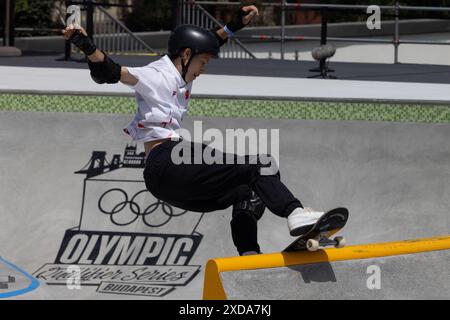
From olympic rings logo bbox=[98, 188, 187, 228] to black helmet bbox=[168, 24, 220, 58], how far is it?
3.86 metres

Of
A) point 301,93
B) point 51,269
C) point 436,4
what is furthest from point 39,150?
point 436,4

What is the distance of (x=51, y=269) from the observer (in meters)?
9.92

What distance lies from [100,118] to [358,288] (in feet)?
16.0

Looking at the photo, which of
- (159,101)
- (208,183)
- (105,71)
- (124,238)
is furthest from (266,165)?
(124,238)

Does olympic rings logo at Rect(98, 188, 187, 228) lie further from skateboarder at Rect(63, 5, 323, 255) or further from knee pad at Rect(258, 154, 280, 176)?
knee pad at Rect(258, 154, 280, 176)

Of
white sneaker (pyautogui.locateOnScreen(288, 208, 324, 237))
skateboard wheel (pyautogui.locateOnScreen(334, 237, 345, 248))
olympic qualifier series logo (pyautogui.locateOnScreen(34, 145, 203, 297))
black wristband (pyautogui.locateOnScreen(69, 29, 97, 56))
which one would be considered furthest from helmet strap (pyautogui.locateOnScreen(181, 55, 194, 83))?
olympic qualifier series logo (pyautogui.locateOnScreen(34, 145, 203, 297))

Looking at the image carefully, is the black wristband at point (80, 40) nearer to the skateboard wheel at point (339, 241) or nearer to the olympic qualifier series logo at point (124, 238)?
the skateboard wheel at point (339, 241)

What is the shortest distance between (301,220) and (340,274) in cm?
74

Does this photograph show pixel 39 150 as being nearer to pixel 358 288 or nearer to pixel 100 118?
pixel 100 118

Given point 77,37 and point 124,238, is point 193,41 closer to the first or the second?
point 77,37

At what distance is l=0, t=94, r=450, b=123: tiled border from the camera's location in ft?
35.6

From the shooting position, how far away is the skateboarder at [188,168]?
21.2 ft

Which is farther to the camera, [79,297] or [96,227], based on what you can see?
[96,227]
